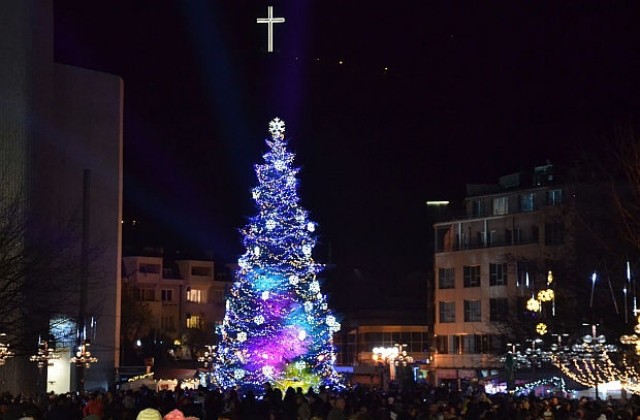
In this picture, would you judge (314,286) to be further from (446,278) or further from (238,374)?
(446,278)

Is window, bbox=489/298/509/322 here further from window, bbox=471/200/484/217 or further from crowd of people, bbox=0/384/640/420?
crowd of people, bbox=0/384/640/420

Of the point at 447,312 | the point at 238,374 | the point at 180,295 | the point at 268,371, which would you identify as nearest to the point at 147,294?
the point at 180,295

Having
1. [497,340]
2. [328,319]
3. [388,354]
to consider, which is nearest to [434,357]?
[497,340]

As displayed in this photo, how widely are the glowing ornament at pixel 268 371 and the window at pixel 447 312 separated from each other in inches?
1512

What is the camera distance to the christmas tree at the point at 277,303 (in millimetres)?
52438

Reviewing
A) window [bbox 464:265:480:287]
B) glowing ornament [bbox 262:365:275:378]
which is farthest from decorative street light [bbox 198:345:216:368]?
window [bbox 464:265:480:287]

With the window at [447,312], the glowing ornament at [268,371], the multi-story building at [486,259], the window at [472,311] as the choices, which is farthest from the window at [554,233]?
the glowing ornament at [268,371]

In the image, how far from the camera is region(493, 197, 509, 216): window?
286ft

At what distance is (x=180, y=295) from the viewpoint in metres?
119

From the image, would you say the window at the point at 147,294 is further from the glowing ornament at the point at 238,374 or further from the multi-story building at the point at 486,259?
the glowing ornament at the point at 238,374

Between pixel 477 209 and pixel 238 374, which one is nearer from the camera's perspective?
pixel 238 374

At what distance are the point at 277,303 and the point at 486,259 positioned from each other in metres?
37.8

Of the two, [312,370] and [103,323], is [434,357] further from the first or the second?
[312,370]

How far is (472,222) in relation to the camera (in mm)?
89750
